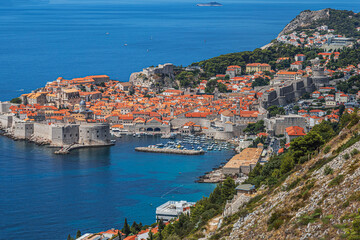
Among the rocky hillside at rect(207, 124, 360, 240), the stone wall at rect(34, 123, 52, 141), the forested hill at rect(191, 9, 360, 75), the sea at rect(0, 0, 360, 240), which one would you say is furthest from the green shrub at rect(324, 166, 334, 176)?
the forested hill at rect(191, 9, 360, 75)

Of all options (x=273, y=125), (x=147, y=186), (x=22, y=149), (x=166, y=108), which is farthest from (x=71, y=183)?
(x=166, y=108)

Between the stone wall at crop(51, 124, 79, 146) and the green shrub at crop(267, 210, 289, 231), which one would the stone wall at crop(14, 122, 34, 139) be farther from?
the green shrub at crop(267, 210, 289, 231)

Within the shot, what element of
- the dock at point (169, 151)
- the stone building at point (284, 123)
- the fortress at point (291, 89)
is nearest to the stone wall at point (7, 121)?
the dock at point (169, 151)

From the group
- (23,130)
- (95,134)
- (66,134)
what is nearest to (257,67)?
(95,134)

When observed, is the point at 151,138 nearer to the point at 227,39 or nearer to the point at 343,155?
the point at 343,155

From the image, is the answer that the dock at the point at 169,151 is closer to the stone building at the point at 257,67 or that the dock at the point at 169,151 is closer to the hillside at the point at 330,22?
the stone building at the point at 257,67

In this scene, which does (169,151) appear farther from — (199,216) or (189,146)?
(199,216)

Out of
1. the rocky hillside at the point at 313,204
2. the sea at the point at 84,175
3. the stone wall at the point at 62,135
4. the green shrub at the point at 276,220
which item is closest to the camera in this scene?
the rocky hillside at the point at 313,204

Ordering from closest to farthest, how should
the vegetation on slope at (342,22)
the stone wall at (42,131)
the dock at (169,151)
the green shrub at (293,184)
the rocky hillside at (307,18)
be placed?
the green shrub at (293,184)
the dock at (169,151)
the stone wall at (42,131)
the vegetation on slope at (342,22)
the rocky hillside at (307,18)
